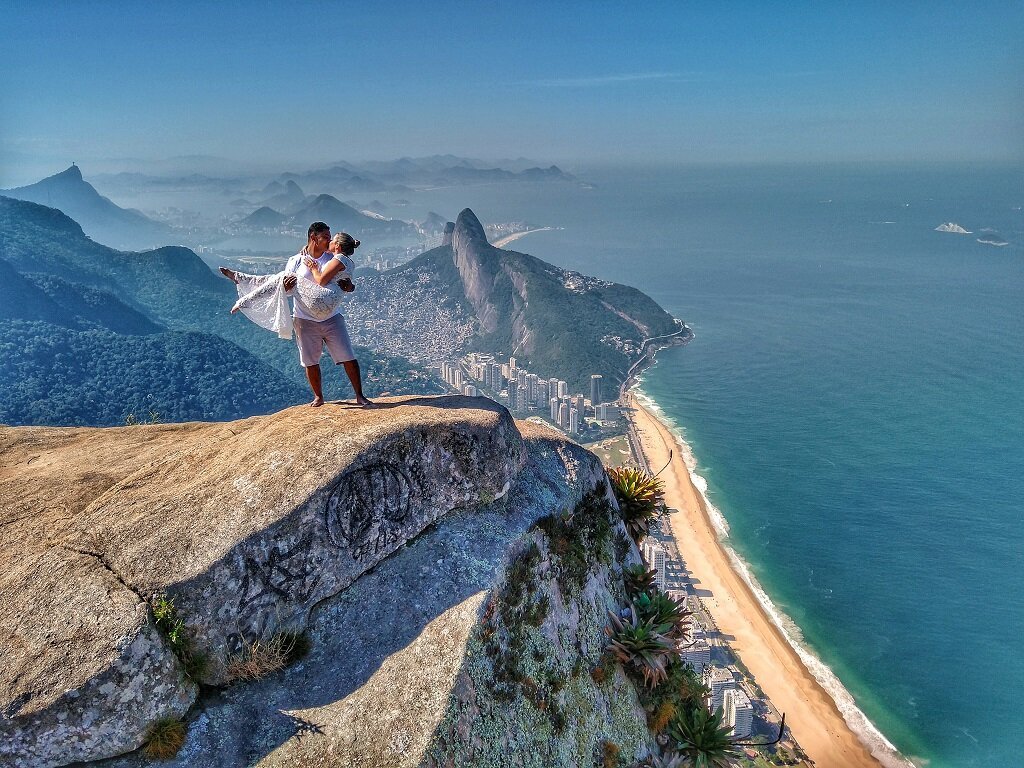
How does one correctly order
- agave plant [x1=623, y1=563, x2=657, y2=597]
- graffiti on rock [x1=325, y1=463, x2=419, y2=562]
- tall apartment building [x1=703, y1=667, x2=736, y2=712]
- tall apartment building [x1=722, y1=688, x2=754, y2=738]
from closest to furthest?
graffiti on rock [x1=325, y1=463, x2=419, y2=562] → agave plant [x1=623, y1=563, x2=657, y2=597] → tall apartment building [x1=722, y1=688, x2=754, y2=738] → tall apartment building [x1=703, y1=667, x2=736, y2=712]

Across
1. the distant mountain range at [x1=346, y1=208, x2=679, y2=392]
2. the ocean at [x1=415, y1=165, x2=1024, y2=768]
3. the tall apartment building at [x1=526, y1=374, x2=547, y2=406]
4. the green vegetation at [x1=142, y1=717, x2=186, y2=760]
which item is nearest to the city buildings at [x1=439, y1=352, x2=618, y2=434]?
the tall apartment building at [x1=526, y1=374, x2=547, y2=406]

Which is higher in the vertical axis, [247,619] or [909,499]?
[247,619]

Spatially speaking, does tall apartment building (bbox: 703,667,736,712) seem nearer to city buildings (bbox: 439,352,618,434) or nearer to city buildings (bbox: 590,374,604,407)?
city buildings (bbox: 439,352,618,434)

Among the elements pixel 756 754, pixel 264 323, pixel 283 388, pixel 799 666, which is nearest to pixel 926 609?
pixel 799 666

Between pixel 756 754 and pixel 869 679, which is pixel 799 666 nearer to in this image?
pixel 869 679

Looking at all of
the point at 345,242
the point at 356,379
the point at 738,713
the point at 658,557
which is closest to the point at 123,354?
the point at 658,557

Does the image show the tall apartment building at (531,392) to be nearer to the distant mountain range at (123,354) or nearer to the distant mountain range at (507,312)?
the distant mountain range at (507,312)
